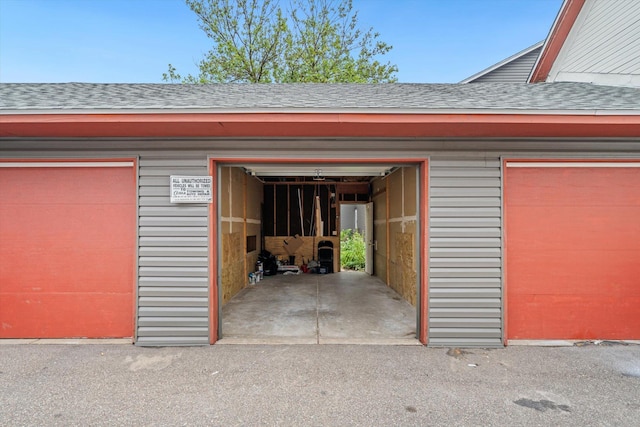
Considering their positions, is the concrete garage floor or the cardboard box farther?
the cardboard box

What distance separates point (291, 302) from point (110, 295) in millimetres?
2818

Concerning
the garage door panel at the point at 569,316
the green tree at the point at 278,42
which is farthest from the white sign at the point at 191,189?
the green tree at the point at 278,42

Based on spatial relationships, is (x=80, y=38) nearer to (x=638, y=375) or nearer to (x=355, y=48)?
(x=355, y=48)

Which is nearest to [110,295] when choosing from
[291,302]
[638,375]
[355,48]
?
[291,302]

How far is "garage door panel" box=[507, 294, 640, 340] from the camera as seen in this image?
3553 millimetres

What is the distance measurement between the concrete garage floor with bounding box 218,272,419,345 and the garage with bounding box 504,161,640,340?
1.52m

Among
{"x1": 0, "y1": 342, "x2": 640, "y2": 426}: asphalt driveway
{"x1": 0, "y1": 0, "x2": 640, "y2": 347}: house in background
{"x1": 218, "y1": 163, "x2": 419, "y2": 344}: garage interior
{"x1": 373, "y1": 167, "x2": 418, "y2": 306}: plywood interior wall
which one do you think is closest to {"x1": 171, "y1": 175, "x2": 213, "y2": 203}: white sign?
{"x1": 0, "y1": 0, "x2": 640, "y2": 347}: house in background

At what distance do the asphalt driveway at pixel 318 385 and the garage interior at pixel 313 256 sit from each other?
561 mm

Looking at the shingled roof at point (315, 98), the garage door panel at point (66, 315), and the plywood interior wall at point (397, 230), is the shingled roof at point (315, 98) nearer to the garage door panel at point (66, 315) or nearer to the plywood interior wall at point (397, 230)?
the plywood interior wall at point (397, 230)

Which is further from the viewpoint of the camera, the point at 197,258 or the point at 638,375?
the point at 197,258

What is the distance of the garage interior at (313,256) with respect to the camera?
408 cm

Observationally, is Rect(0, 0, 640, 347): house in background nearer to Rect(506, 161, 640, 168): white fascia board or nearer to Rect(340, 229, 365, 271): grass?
Rect(506, 161, 640, 168): white fascia board

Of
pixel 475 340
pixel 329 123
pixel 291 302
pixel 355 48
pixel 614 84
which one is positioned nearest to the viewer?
pixel 329 123

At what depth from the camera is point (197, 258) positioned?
3512 millimetres
